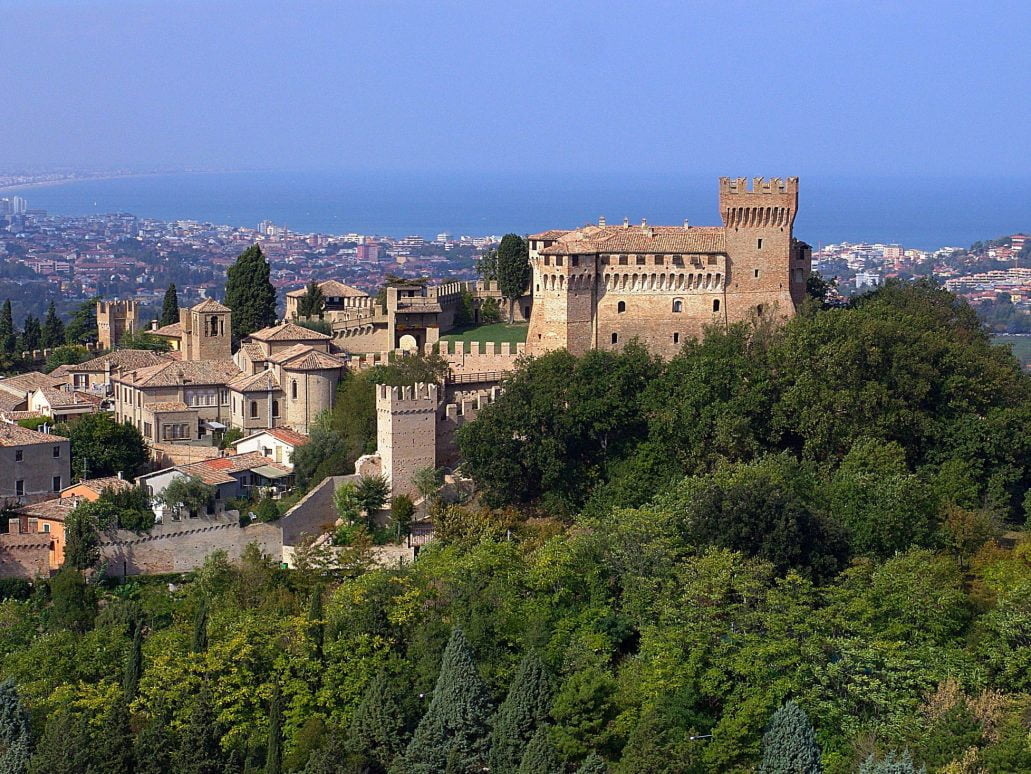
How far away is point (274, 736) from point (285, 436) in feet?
38.5

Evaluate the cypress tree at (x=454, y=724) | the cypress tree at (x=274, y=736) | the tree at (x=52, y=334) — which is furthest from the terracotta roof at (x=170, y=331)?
the cypress tree at (x=454, y=724)

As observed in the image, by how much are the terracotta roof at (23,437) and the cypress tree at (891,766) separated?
19884 millimetres

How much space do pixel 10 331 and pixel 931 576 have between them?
32795mm

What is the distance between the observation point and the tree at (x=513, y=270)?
53.0 meters

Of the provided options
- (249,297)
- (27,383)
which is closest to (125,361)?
(27,383)

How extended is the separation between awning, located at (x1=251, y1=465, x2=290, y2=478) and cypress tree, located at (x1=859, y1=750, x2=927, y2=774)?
53.0 ft

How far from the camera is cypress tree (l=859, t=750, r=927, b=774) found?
26.4 meters

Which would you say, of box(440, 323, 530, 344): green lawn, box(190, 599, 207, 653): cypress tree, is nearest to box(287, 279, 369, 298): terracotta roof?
box(440, 323, 530, 344): green lawn

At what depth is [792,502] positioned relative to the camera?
1355 inches

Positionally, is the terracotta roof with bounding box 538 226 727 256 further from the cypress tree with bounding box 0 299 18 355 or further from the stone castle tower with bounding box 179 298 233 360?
the cypress tree with bounding box 0 299 18 355

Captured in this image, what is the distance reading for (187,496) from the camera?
37.5 m

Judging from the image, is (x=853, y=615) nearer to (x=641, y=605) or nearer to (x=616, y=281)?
(x=641, y=605)

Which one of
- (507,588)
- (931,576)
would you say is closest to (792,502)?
(931,576)

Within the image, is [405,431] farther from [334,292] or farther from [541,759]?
[334,292]
